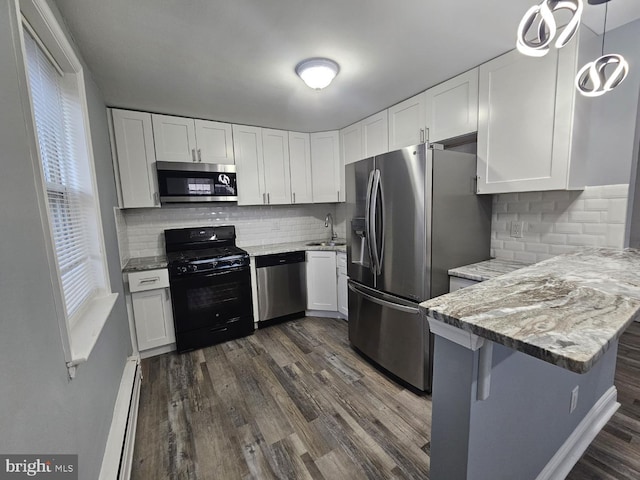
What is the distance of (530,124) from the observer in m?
1.78

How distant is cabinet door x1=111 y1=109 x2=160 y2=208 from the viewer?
2.54 meters

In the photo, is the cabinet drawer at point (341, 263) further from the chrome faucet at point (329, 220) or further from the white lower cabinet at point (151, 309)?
the white lower cabinet at point (151, 309)

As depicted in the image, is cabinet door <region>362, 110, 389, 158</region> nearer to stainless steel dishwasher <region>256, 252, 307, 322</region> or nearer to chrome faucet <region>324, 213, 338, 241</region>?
chrome faucet <region>324, 213, 338, 241</region>

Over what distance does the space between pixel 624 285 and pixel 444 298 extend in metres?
0.72

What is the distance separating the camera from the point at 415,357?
197cm

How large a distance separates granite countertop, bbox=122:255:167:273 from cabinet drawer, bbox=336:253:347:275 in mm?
1826

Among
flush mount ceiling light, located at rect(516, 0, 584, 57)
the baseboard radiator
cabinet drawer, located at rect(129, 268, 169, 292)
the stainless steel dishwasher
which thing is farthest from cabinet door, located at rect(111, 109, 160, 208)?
flush mount ceiling light, located at rect(516, 0, 584, 57)

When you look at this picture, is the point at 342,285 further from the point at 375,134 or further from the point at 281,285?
the point at 375,134

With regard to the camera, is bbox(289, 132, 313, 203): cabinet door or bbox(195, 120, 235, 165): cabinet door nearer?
bbox(195, 120, 235, 165): cabinet door

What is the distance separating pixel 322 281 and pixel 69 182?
247 cm

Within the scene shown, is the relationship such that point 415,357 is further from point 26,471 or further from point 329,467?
point 26,471

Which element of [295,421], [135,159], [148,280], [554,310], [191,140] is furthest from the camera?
[191,140]

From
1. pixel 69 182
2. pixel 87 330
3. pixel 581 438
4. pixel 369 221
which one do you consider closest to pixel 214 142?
pixel 69 182

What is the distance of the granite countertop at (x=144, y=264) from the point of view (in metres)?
2.42
